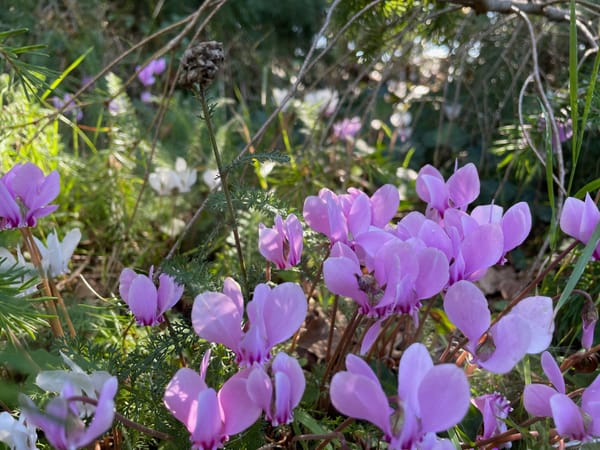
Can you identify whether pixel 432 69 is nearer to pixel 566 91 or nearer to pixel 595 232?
pixel 566 91

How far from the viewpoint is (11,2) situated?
8.57 ft

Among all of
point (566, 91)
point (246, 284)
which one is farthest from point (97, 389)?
point (566, 91)

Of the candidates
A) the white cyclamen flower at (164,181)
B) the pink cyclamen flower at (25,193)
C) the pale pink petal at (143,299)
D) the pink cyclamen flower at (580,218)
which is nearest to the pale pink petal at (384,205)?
the pink cyclamen flower at (580,218)

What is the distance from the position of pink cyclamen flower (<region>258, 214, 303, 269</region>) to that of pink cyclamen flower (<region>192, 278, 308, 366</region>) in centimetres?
17

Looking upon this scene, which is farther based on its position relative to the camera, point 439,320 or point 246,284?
point 439,320

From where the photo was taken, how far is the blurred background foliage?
3.40ft

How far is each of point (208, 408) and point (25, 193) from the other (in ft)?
1.51

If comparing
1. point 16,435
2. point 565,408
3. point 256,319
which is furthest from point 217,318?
point 565,408

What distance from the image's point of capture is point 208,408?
581 mm

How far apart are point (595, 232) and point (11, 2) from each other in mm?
2660

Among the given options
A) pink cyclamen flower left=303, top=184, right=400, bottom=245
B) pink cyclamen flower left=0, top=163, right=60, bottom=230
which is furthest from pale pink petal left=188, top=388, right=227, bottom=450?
pink cyclamen flower left=0, top=163, right=60, bottom=230

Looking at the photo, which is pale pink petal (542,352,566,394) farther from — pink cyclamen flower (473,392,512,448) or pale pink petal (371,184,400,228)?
pale pink petal (371,184,400,228)

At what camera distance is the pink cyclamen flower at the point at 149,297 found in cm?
76

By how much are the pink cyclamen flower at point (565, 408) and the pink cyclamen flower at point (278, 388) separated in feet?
0.86
